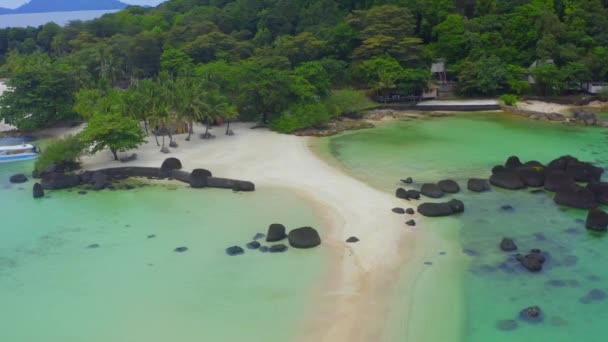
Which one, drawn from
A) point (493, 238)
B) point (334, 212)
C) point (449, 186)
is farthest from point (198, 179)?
point (493, 238)

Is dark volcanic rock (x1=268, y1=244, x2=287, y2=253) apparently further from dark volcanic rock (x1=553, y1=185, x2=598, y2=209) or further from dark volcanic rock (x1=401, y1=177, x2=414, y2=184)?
dark volcanic rock (x1=553, y1=185, x2=598, y2=209)

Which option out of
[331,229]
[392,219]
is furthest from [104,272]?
[392,219]

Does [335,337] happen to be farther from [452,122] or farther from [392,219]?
[452,122]

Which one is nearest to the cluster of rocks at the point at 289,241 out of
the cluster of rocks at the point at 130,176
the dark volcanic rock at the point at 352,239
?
the dark volcanic rock at the point at 352,239

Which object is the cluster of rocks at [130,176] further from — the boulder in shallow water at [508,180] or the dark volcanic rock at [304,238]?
the boulder in shallow water at [508,180]

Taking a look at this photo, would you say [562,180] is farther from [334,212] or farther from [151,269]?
[151,269]
